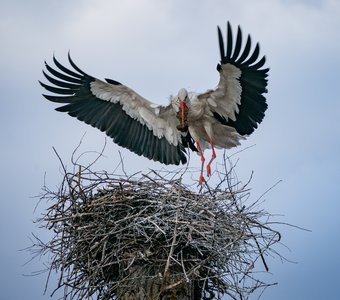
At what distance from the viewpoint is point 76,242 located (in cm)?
606

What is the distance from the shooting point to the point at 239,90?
8359mm

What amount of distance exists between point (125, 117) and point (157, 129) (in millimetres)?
429

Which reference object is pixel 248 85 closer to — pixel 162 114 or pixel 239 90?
pixel 239 90

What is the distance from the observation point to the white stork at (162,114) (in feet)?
27.9

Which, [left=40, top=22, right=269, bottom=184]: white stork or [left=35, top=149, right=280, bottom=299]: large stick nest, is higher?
[left=40, top=22, right=269, bottom=184]: white stork

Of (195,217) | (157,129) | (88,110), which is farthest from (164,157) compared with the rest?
(195,217)

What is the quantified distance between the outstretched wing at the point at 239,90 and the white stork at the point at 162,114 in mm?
12

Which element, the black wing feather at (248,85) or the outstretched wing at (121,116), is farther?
the outstretched wing at (121,116)

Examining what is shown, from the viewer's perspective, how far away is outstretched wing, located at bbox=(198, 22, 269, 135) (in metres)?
7.99

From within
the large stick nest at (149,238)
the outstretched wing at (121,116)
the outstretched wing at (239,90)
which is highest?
the outstretched wing at (239,90)

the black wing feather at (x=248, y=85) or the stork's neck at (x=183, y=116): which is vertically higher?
the black wing feather at (x=248, y=85)

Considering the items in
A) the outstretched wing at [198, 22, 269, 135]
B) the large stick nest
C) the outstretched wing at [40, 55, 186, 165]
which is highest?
the outstretched wing at [198, 22, 269, 135]

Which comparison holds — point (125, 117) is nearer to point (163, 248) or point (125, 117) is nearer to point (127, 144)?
point (127, 144)

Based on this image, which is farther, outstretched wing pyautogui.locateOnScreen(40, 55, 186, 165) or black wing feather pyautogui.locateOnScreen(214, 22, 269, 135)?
outstretched wing pyautogui.locateOnScreen(40, 55, 186, 165)
